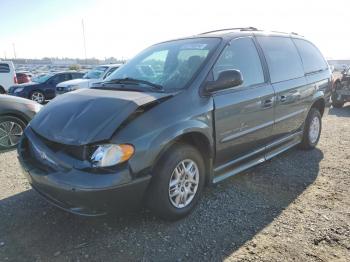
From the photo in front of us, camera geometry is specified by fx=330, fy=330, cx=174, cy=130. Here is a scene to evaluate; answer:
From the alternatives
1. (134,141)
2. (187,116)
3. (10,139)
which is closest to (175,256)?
(134,141)

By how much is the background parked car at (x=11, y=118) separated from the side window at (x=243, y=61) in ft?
14.4

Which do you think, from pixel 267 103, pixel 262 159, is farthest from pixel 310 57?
pixel 262 159

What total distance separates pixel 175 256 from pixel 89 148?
118cm

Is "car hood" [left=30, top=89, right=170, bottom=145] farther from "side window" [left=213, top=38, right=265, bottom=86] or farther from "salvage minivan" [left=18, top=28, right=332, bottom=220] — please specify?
"side window" [left=213, top=38, right=265, bottom=86]

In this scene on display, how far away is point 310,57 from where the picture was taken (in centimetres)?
557

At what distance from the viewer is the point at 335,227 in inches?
130

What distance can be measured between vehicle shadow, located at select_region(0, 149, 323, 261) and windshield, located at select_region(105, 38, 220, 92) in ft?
4.67

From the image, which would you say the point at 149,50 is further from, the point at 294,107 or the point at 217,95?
the point at 294,107

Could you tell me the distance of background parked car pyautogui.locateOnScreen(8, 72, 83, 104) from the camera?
14406mm

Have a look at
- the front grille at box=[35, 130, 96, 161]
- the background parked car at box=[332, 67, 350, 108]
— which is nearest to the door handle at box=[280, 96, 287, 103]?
the front grille at box=[35, 130, 96, 161]

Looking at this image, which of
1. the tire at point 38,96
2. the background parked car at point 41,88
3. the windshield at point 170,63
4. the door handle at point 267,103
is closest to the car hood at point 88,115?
the windshield at point 170,63

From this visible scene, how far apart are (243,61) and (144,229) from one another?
7.54 feet

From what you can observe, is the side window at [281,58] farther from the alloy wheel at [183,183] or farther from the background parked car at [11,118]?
the background parked car at [11,118]

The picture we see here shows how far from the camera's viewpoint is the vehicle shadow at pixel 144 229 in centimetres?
288
